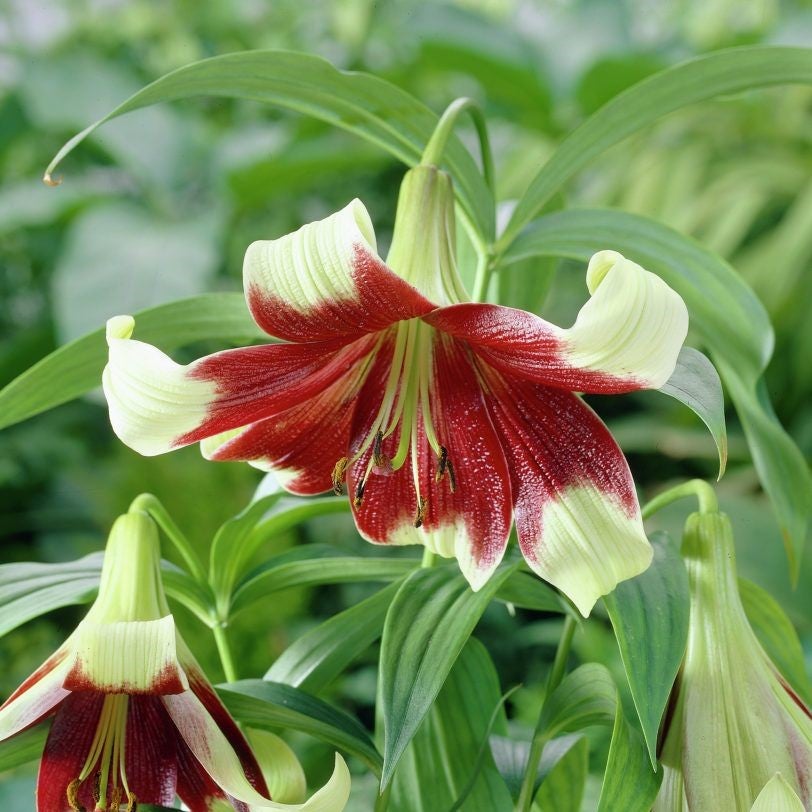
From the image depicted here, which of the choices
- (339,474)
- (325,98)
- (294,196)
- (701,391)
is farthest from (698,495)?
(294,196)

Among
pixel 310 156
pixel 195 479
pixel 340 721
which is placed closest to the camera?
pixel 340 721

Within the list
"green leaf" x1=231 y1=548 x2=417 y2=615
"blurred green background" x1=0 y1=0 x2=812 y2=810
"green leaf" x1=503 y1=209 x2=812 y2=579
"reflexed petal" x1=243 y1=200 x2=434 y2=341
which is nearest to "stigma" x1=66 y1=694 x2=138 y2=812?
"green leaf" x1=231 y1=548 x2=417 y2=615

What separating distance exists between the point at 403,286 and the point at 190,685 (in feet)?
0.64

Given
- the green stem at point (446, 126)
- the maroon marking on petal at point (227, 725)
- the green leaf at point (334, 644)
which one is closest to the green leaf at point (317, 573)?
the green leaf at point (334, 644)

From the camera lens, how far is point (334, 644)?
559 mm

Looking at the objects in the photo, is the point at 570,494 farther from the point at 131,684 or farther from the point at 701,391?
the point at 131,684

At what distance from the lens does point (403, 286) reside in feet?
1.31

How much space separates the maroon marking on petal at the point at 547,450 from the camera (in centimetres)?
43

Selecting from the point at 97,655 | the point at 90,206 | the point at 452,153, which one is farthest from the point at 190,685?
the point at 90,206

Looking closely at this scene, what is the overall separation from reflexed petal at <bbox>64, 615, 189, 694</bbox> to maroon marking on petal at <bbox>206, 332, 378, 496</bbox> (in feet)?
0.34

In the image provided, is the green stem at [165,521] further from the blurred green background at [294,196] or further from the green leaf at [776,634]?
the blurred green background at [294,196]

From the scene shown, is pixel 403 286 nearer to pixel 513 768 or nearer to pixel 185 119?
pixel 513 768

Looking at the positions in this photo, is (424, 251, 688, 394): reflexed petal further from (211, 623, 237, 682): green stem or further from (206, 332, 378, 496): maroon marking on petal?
(211, 623, 237, 682): green stem

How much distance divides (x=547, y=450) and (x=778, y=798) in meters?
0.17
